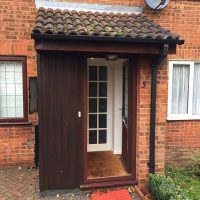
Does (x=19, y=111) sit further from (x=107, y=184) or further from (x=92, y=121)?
(x=107, y=184)

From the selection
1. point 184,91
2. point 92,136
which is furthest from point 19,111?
point 184,91

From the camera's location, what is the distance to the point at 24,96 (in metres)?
6.18

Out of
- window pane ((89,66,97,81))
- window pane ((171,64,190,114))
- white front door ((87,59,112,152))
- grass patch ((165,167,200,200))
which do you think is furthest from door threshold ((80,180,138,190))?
window pane ((89,66,97,81))

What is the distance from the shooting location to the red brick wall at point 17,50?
5.97 metres

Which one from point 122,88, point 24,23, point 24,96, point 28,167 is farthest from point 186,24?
point 28,167

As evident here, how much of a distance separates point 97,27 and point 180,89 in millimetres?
3219

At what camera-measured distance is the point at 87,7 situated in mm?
6191

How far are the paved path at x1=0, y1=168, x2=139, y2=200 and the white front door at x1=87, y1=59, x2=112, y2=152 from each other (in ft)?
6.13

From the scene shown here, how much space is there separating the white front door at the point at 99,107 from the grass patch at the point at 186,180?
1813 millimetres

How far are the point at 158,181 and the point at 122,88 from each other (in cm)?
269

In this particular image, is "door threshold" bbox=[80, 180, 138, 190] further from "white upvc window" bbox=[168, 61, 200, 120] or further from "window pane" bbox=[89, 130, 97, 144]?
"white upvc window" bbox=[168, 61, 200, 120]

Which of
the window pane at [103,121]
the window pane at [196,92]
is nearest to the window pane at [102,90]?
the window pane at [103,121]

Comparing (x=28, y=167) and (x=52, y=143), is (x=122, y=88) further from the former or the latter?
(x=28, y=167)

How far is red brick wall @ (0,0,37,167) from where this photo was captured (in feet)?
19.6
